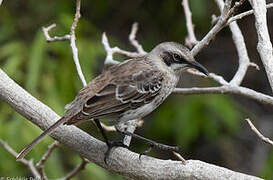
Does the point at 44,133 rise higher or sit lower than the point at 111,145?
higher

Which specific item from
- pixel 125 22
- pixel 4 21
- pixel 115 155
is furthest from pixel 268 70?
pixel 125 22

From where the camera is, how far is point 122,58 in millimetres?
7047

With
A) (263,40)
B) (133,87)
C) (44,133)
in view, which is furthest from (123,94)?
(263,40)

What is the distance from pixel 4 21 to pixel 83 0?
129cm

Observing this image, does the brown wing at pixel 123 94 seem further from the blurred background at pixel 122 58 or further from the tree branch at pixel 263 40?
the blurred background at pixel 122 58

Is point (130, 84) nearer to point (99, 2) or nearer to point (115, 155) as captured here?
point (115, 155)

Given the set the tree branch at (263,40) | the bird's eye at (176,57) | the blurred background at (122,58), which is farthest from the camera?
the blurred background at (122,58)

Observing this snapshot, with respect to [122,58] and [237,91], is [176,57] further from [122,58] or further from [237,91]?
[122,58]

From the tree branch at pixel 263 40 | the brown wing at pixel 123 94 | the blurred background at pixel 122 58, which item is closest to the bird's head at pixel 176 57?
the brown wing at pixel 123 94

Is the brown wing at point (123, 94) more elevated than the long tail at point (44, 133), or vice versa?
the long tail at point (44, 133)

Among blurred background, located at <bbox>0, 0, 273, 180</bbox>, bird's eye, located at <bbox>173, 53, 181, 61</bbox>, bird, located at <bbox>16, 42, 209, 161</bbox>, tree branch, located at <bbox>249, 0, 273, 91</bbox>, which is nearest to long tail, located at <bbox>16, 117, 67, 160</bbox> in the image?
bird, located at <bbox>16, 42, 209, 161</bbox>

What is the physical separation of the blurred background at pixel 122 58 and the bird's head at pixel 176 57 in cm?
164

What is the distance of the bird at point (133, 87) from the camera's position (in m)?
3.97

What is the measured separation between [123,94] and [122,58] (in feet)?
9.68
